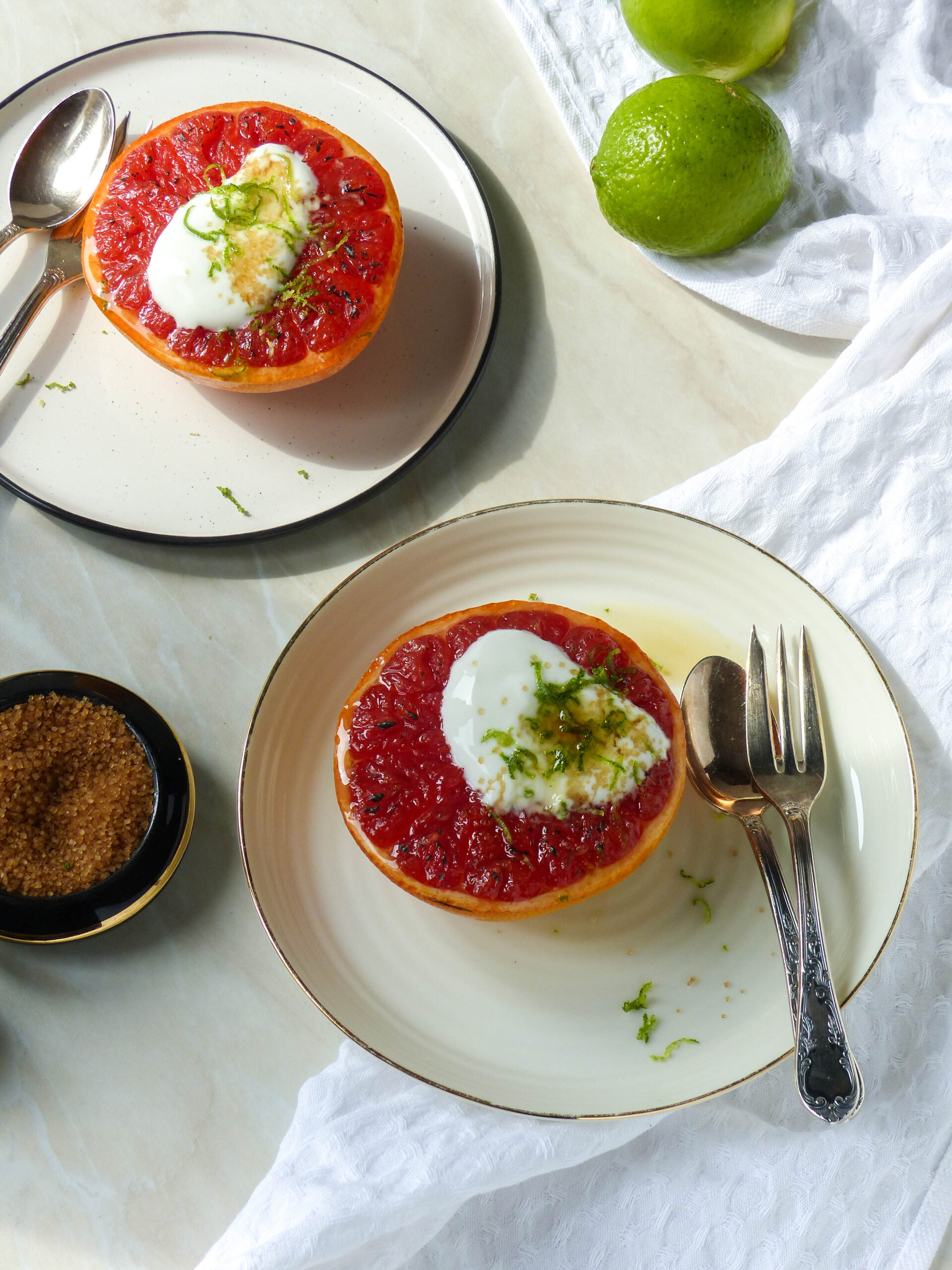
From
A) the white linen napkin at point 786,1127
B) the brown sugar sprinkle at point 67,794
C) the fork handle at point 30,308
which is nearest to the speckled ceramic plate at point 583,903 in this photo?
the white linen napkin at point 786,1127

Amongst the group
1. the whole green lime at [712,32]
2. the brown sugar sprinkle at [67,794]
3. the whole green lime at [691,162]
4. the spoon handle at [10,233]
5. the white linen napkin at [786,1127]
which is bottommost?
the white linen napkin at [786,1127]

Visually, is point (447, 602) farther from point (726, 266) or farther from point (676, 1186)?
point (676, 1186)

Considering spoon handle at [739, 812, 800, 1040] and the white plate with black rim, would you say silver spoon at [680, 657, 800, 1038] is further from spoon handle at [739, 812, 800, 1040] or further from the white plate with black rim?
the white plate with black rim

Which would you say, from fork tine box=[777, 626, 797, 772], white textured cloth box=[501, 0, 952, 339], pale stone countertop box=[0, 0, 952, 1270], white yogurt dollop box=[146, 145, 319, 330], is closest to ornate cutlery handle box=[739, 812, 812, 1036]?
fork tine box=[777, 626, 797, 772]

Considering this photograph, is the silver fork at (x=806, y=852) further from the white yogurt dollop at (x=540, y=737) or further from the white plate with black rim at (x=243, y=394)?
the white plate with black rim at (x=243, y=394)

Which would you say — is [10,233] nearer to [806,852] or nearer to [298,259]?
[298,259]

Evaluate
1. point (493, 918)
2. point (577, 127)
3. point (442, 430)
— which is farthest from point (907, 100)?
point (493, 918)
